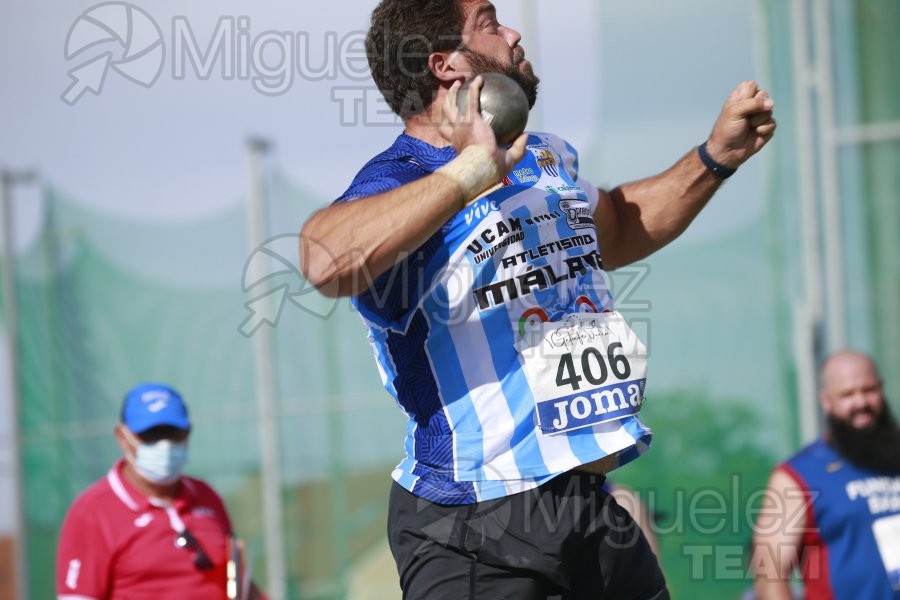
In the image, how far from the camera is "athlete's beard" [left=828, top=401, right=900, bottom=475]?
230 inches

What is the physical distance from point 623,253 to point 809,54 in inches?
201

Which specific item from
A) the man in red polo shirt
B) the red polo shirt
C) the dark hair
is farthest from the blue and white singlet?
the red polo shirt

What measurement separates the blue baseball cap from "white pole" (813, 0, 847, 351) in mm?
4559

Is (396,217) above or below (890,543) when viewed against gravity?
above

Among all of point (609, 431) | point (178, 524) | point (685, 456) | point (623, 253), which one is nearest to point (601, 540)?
point (609, 431)

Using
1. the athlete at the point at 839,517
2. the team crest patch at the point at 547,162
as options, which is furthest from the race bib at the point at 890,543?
the team crest patch at the point at 547,162

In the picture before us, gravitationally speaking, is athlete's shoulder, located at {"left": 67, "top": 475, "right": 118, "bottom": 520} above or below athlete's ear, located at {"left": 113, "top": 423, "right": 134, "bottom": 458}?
below

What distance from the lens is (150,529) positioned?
5.59m

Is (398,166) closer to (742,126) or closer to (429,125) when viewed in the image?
(429,125)

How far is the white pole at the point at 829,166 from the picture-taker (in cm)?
805

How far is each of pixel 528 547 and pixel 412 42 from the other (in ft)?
4.65

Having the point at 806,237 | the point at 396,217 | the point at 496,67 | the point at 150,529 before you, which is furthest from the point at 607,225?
the point at 806,237

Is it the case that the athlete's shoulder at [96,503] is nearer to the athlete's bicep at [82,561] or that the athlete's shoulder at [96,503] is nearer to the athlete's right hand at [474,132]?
the athlete's bicep at [82,561]

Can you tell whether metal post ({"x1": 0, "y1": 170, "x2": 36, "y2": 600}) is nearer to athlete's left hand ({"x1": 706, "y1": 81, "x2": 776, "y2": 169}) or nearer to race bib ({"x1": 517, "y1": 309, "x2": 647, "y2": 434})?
athlete's left hand ({"x1": 706, "y1": 81, "x2": 776, "y2": 169})
